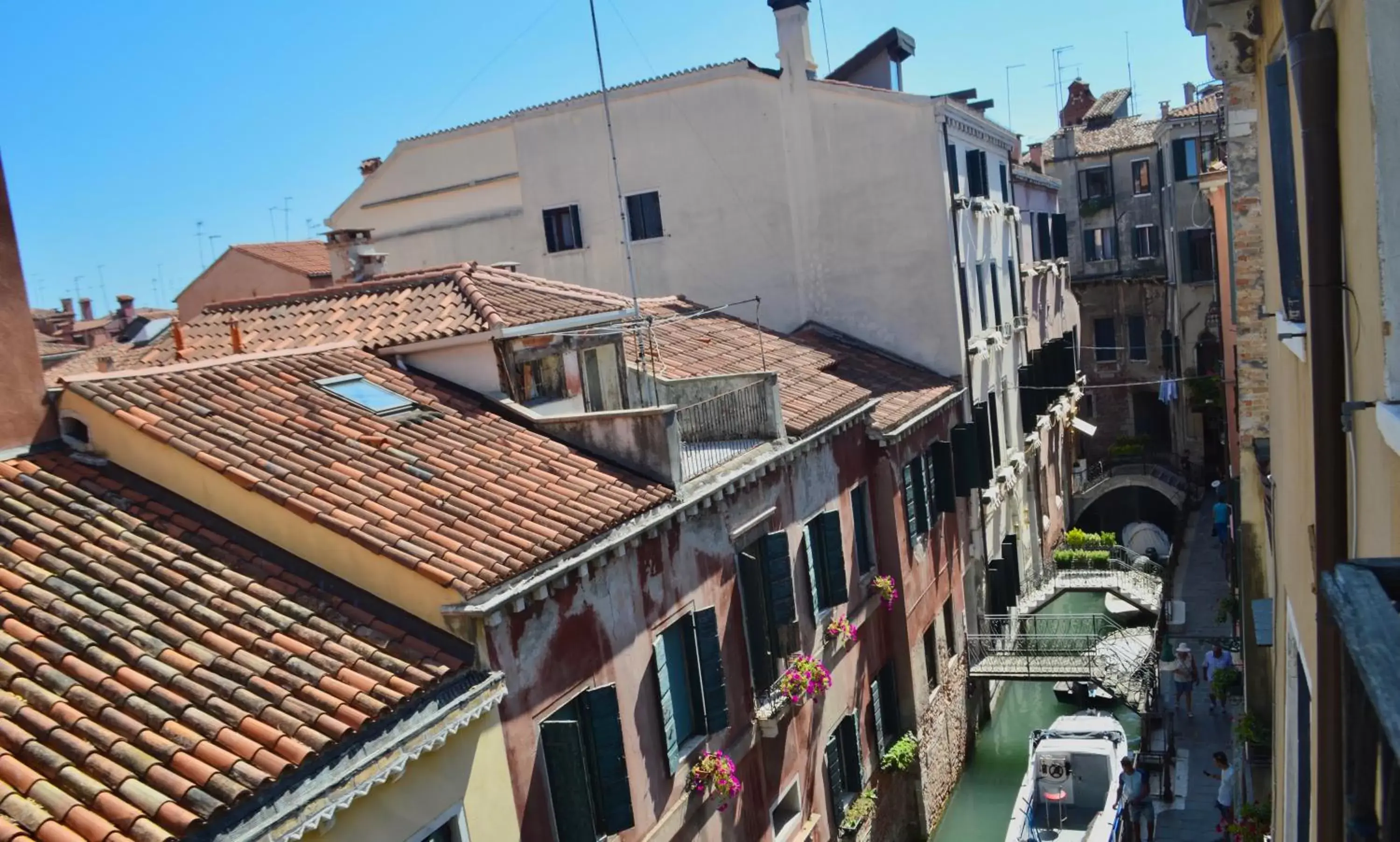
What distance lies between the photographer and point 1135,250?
129ft

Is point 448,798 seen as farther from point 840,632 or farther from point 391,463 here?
point 840,632

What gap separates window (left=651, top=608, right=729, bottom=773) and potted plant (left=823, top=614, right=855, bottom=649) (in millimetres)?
3839

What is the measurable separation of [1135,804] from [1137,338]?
24.7 meters

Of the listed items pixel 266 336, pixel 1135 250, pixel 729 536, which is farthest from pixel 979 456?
pixel 1135 250

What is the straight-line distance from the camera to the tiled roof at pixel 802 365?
17.0 m

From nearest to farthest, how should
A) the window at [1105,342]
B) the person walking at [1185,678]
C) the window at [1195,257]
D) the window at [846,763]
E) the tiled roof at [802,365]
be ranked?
the window at [846,763] → the tiled roof at [802,365] → the person walking at [1185,678] → the window at [1195,257] → the window at [1105,342]

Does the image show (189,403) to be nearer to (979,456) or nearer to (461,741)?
(461,741)

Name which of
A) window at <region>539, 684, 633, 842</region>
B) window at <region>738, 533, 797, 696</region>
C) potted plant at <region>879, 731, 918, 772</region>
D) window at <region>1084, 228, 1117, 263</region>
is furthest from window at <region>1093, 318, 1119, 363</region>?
window at <region>539, 684, 633, 842</region>

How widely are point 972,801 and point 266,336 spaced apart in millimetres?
15071

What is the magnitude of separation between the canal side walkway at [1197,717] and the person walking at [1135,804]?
0.22 m

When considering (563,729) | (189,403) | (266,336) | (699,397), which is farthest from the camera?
(699,397)

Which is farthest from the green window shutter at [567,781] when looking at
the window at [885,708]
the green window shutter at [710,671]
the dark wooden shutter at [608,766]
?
the window at [885,708]

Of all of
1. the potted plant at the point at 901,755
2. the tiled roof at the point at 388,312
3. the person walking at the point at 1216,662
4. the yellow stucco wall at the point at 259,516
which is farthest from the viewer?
the person walking at the point at 1216,662

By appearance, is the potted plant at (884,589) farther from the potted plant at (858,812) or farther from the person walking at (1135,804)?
the person walking at (1135,804)
